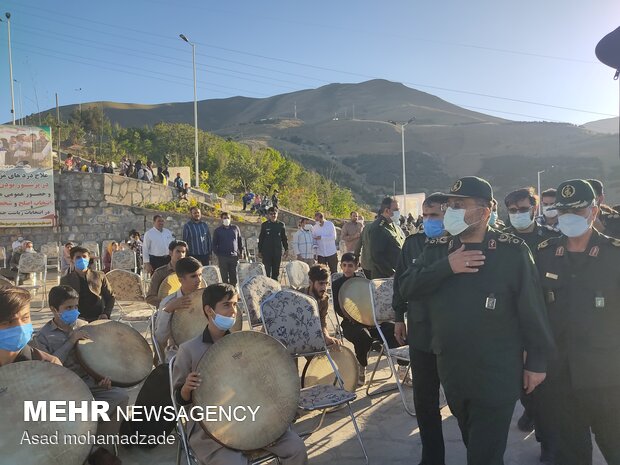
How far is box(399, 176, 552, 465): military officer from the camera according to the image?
8.11 ft

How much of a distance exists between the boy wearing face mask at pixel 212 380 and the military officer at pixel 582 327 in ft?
5.12

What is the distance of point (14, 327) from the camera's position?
286 centimetres

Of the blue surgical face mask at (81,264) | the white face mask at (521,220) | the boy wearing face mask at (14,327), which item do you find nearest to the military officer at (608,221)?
the white face mask at (521,220)

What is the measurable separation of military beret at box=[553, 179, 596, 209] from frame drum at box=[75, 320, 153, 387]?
122 inches

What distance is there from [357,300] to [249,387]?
7.83 ft

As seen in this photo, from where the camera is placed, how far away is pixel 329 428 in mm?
4168

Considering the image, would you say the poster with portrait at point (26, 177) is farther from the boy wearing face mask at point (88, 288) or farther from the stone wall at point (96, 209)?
the boy wearing face mask at point (88, 288)

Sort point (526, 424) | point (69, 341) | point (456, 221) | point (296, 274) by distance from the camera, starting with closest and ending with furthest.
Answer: point (456, 221)
point (69, 341)
point (526, 424)
point (296, 274)

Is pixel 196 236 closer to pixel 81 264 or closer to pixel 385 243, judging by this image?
pixel 81 264

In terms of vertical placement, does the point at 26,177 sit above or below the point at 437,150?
below

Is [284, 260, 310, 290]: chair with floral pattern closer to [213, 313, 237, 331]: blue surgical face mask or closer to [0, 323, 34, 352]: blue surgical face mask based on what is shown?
[213, 313, 237, 331]: blue surgical face mask

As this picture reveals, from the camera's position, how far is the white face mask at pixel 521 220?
432cm

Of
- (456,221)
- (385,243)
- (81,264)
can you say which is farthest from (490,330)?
(81,264)

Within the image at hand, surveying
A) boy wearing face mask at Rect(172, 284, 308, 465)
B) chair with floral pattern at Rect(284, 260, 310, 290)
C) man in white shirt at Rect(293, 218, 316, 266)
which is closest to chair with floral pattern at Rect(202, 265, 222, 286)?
chair with floral pattern at Rect(284, 260, 310, 290)
